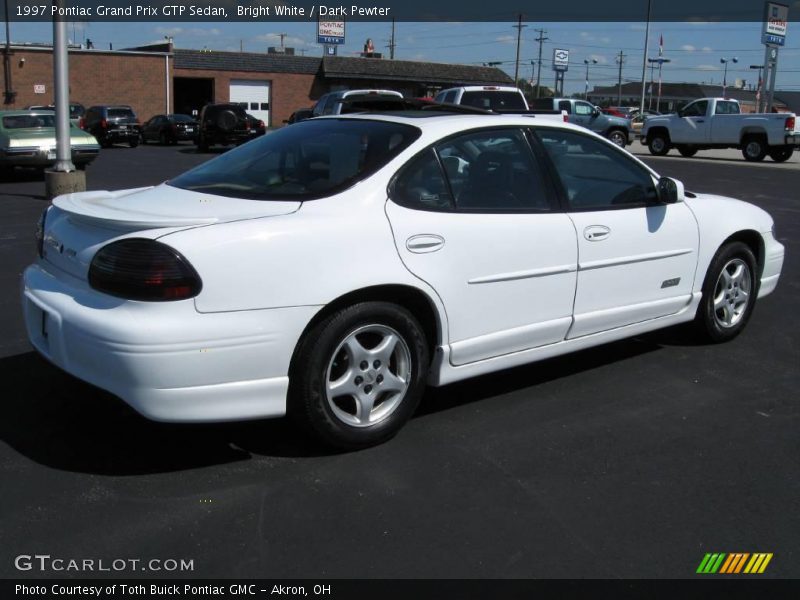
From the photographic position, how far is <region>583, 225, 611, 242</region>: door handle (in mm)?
4625

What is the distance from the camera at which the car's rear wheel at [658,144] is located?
29.4 meters

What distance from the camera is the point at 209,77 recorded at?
160ft

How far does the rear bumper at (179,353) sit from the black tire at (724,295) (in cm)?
307

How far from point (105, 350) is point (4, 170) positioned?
53.6 ft

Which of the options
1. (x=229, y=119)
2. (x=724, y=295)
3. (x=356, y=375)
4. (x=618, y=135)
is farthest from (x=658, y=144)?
(x=356, y=375)

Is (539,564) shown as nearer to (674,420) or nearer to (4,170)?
(674,420)

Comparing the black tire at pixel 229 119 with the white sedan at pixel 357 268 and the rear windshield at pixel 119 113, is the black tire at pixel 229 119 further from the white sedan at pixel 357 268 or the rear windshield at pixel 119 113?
the white sedan at pixel 357 268

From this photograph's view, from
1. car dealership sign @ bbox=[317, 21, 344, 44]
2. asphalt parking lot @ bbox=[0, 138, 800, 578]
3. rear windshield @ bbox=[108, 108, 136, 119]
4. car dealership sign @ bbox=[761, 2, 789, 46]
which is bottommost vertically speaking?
asphalt parking lot @ bbox=[0, 138, 800, 578]

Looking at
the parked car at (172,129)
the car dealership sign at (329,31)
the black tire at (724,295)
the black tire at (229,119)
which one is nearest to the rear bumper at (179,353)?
the black tire at (724,295)

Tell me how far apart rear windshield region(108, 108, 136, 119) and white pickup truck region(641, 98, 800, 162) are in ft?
60.9

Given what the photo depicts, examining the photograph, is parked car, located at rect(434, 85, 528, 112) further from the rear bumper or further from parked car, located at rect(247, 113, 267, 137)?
the rear bumper

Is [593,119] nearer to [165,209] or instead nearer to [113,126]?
[113,126]

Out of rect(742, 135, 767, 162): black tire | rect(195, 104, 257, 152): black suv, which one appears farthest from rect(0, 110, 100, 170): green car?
rect(742, 135, 767, 162): black tire

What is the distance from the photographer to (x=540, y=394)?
187 inches
